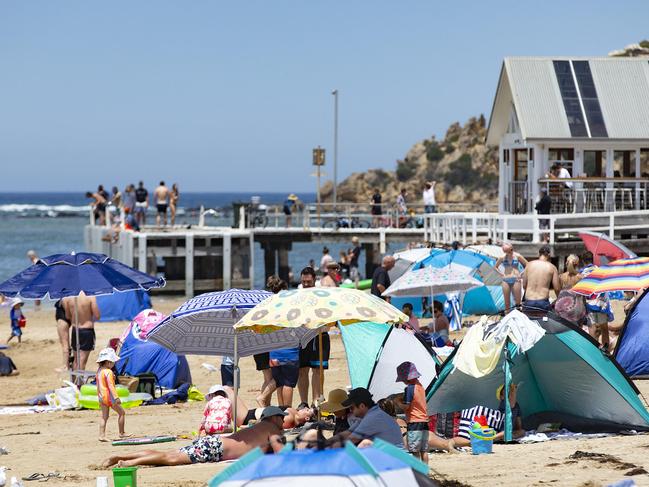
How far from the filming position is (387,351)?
42.1ft

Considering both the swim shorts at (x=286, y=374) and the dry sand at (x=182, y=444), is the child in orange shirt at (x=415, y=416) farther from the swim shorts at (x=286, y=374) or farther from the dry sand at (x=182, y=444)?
the swim shorts at (x=286, y=374)

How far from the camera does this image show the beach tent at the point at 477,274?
20.5 m

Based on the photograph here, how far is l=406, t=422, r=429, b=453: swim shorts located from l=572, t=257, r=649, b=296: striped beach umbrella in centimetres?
530

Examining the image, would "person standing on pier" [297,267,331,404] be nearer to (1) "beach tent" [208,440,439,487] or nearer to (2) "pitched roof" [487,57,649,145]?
(1) "beach tent" [208,440,439,487]

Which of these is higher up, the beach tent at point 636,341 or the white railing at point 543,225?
the white railing at point 543,225

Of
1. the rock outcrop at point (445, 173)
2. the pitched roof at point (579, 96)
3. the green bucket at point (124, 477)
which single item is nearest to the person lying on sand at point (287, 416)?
the green bucket at point (124, 477)

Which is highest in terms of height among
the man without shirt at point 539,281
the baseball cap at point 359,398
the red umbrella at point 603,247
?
the red umbrella at point 603,247

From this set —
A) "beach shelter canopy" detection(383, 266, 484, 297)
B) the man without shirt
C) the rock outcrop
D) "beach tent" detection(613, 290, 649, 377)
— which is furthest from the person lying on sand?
the rock outcrop

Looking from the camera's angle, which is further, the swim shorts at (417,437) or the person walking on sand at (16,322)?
the person walking on sand at (16,322)

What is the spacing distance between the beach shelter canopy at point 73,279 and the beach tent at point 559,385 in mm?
4233

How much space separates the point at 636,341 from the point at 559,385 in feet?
9.40

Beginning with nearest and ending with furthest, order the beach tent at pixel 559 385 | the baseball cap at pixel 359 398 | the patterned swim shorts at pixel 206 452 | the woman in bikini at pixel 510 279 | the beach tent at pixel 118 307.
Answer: the baseball cap at pixel 359 398
the patterned swim shorts at pixel 206 452
the beach tent at pixel 559 385
the woman in bikini at pixel 510 279
the beach tent at pixel 118 307

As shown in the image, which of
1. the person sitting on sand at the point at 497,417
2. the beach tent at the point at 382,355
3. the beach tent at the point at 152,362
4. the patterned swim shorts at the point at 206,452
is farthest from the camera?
the beach tent at the point at 152,362

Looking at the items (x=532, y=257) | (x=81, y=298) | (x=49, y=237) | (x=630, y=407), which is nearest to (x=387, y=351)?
(x=630, y=407)
